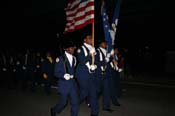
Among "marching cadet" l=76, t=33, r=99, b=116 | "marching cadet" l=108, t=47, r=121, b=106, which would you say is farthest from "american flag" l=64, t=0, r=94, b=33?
"marching cadet" l=108, t=47, r=121, b=106

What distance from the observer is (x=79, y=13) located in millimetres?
9797

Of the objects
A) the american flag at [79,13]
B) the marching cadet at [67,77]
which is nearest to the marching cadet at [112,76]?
the american flag at [79,13]

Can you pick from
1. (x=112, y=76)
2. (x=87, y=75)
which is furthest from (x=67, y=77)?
(x=112, y=76)

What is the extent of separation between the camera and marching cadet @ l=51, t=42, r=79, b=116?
8.00 metres

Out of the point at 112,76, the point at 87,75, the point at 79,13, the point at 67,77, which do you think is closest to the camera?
the point at 67,77

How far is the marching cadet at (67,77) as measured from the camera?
26.2 feet

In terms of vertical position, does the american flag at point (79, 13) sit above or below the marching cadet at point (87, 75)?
above

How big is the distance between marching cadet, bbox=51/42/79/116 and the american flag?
134 centimetres

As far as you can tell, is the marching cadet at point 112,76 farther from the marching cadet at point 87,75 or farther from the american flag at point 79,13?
the marching cadet at point 87,75

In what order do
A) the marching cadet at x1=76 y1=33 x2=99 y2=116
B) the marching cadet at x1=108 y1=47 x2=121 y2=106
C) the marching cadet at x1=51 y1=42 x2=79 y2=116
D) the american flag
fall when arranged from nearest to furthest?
the marching cadet at x1=51 y1=42 x2=79 y2=116, the marching cadet at x1=76 y1=33 x2=99 y2=116, the american flag, the marching cadet at x1=108 y1=47 x2=121 y2=106

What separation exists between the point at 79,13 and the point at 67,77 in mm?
2407

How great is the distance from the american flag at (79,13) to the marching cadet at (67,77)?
134 cm

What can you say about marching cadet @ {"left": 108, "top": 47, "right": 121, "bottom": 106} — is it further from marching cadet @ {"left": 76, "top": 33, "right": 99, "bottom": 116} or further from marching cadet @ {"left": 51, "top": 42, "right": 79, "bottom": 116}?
marching cadet @ {"left": 51, "top": 42, "right": 79, "bottom": 116}

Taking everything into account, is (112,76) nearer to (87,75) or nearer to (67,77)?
(87,75)
